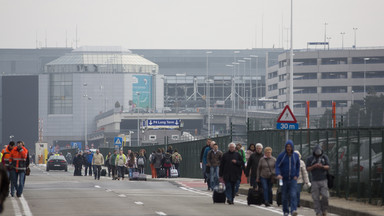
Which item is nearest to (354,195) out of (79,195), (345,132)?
(345,132)

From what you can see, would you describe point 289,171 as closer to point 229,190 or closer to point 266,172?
point 266,172

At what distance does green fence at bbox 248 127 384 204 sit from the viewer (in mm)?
25125

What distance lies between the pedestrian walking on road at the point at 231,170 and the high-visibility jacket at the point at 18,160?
230 inches

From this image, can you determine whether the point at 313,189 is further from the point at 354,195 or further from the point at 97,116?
the point at 97,116

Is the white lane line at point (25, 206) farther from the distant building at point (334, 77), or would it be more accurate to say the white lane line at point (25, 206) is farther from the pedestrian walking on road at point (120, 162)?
the distant building at point (334, 77)

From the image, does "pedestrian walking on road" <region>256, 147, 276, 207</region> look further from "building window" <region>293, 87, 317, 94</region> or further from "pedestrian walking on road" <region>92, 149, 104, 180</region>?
"building window" <region>293, 87, 317, 94</region>

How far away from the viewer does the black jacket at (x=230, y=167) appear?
90.1 ft

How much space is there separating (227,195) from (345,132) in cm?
366

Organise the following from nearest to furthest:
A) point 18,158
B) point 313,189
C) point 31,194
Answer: point 313,189, point 18,158, point 31,194

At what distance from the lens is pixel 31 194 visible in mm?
31953

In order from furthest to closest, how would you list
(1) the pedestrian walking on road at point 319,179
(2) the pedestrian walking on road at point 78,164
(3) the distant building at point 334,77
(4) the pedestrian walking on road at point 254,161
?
(3) the distant building at point 334,77, (2) the pedestrian walking on road at point 78,164, (4) the pedestrian walking on road at point 254,161, (1) the pedestrian walking on road at point 319,179

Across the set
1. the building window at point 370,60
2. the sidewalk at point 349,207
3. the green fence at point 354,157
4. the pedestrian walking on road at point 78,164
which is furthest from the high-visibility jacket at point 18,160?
the building window at point 370,60

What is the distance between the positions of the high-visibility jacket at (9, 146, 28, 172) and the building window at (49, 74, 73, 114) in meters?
162

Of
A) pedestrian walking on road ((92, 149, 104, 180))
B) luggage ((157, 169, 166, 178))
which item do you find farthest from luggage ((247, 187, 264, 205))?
luggage ((157, 169, 166, 178))
